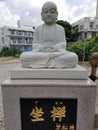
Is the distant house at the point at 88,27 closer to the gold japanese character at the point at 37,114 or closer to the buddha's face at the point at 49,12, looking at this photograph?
the buddha's face at the point at 49,12

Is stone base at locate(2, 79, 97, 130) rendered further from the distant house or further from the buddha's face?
the distant house

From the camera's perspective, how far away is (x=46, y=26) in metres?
2.36

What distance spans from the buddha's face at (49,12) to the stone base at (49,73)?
71 cm

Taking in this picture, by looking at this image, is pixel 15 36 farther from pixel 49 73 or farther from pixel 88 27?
pixel 49 73

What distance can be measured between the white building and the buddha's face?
26.0 metres

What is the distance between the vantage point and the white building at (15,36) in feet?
92.9

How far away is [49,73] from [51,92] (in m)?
0.22

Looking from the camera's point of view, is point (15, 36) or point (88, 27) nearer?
point (88, 27)

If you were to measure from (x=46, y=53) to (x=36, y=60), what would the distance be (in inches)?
6.2

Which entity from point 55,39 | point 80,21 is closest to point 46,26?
point 55,39

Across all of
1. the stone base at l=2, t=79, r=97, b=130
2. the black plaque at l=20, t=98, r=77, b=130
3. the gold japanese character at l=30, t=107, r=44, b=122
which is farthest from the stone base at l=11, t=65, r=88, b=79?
the gold japanese character at l=30, t=107, r=44, b=122

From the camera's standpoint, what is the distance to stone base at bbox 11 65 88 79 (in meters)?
2.02

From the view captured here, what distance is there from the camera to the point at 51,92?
1.96 m

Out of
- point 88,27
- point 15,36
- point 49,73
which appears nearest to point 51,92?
point 49,73
